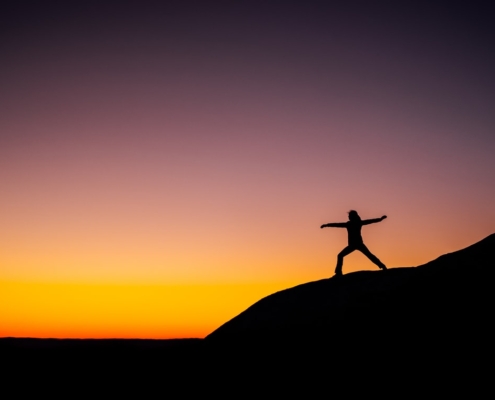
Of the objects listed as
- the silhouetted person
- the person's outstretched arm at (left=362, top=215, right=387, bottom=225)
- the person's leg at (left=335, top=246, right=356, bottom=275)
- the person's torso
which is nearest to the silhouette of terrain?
the silhouetted person

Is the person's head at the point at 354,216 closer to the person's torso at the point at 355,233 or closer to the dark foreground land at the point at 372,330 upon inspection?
the person's torso at the point at 355,233

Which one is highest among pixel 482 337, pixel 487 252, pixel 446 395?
pixel 487 252

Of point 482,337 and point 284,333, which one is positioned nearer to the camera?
point 482,337

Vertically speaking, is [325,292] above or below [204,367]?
above

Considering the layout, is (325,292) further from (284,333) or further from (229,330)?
(229,330)

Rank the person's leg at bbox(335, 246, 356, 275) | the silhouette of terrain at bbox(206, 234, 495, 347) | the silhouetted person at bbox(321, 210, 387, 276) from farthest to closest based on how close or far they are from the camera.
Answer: the person's leg at bbox(335, 246, 356, 275), the silhouetted person at bbox(321, 210, 387, 276), the silhouette of terrain at bbox(206, 234, 495, 347)

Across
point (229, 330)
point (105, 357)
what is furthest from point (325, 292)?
point (105, 357)

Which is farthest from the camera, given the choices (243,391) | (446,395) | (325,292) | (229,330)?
(229,330)

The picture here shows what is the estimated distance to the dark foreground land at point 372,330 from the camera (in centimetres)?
902

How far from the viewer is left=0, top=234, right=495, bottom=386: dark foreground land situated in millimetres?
9023

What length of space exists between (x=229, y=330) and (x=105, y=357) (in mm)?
9406

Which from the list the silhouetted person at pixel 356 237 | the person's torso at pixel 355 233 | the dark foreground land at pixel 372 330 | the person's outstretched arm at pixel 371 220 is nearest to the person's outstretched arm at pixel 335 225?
the silhouetted person at pixel 356 237

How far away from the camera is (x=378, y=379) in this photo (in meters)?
9.09

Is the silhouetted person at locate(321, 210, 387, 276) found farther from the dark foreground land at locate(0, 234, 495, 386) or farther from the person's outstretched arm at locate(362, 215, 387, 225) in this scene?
the dark foreground land at locate(0, 234, 495, 386)
